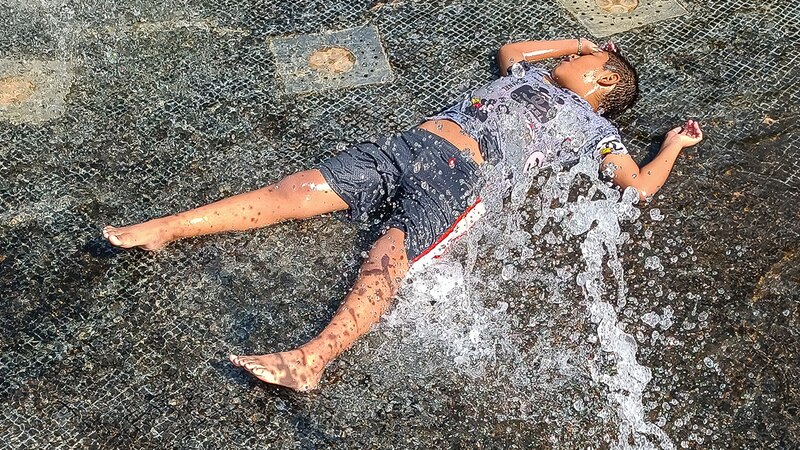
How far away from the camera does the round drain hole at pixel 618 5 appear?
15.0 feet

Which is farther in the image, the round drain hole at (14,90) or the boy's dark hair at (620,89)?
the round drain hole at (14,90)

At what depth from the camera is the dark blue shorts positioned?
3410mm

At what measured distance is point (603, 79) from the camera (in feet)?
12.6

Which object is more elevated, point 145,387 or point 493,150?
point 493,150

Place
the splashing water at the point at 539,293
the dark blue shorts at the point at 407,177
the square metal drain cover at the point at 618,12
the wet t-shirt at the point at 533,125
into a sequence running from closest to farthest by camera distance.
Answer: the splashing water at the point at 539,293, the dark blue shorts at the point at 407,177, the wet t-shirt at the point at 533,125, the square metal drain cover at the point at 618,12

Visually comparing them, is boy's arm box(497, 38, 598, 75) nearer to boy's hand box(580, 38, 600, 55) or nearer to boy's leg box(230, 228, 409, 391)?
boy's hand box(580, 38, 600, 55)

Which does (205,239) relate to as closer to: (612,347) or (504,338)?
(504,338)

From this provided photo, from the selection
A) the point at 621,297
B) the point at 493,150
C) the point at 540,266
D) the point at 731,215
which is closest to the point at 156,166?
the point at 493,150

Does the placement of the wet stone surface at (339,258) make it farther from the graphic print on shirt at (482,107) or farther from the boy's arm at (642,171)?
the graphic print on shirt at (482,107)

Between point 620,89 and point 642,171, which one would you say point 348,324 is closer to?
point 642,171

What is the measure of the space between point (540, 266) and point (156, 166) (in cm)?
164

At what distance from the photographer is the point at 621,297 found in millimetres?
3346

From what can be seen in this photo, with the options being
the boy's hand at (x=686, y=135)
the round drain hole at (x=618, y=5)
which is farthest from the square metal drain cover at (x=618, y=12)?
the boy's hand at (x=686, y=135)

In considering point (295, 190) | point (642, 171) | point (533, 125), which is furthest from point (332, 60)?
point (642, 171)
